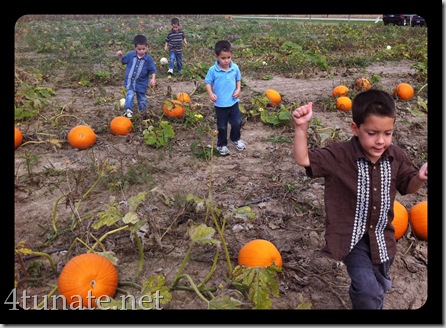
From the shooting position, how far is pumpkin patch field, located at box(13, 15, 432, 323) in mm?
2500

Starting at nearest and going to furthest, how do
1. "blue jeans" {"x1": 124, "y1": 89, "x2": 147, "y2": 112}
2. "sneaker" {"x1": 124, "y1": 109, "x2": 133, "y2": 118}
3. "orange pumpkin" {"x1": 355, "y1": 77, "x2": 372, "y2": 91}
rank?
"sneaker" {"x1": 124, "y1": 109, "x2": 133, "y2": 118}
"blue jeans" {"x1": 124, "y1": 89, "x2": 147, "y2": 112}
"orange pumpkin" {"x1": 355, "y1": 77, "x2": 372, "y2": 91}

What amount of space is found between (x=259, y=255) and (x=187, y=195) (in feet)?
2.89

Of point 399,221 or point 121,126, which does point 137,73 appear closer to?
point 121,126

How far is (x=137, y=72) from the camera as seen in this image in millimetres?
5656

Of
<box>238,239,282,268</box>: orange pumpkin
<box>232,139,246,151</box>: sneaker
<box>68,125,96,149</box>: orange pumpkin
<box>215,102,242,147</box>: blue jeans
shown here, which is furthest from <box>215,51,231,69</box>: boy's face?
<box>238,239,282,268</box>: orange pumpkin

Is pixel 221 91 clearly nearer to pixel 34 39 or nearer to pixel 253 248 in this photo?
pixel 253 248

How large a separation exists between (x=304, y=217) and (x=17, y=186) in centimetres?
261

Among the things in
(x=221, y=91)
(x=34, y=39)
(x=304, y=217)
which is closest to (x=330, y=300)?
(x=304, y=217)

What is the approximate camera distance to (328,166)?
2.21 meters

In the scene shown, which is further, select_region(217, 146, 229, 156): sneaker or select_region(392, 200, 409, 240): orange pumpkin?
select_region(217, 146, 229, 156): sneaker

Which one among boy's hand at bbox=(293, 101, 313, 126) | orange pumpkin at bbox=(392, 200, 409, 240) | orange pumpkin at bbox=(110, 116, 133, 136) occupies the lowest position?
orange pumpkin at bbox=(392, 200, 409, 240)

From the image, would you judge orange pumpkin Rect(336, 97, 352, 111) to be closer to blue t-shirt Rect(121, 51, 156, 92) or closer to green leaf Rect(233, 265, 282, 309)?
blue t-shirt Rect(121, 51, 156, 92)

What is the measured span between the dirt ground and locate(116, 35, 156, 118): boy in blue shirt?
0.44m

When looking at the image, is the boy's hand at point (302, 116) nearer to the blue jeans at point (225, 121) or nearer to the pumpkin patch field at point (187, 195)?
the pumpkin patch field at point (187, 195)
